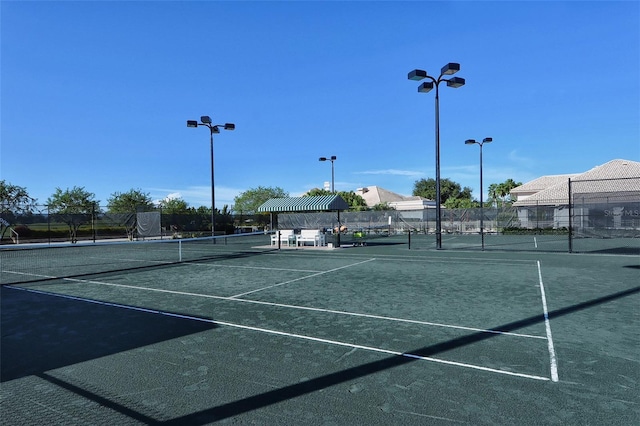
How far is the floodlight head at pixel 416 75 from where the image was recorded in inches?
669

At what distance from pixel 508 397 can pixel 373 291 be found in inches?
207

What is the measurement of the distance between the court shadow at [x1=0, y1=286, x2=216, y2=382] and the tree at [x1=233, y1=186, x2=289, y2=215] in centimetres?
5743

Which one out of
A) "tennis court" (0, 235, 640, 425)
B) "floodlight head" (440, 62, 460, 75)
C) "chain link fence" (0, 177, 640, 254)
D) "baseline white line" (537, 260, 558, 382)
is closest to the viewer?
"tennis court" (0, 235, 640, 425)

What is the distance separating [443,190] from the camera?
90562mm

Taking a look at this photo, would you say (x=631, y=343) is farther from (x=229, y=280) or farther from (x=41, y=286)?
(x=41, y=286)

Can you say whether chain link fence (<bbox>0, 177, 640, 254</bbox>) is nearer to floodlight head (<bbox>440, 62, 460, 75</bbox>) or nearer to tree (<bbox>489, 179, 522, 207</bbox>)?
floodlight head (<bbox>440, 62, 460, 75</bbox>)

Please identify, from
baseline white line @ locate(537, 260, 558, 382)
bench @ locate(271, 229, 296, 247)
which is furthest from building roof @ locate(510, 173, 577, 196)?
baseline white line @ locate(537, 260, 558, 382)

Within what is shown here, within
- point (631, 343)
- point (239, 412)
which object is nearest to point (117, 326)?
point (239, 412)

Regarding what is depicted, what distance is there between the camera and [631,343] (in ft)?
16.3

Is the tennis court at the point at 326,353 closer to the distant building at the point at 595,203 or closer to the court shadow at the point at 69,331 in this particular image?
the court shadow at the point at 69,331

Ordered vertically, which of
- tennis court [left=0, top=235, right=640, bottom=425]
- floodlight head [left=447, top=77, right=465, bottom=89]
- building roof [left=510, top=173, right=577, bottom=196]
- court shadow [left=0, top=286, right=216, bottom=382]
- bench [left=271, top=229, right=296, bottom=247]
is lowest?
court shadow [left=0, top=286, right=216, bottom=382]

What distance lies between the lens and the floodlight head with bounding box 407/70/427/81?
17.0 m

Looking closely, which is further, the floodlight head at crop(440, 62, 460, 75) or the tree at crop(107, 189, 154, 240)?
the tree at crop(107, 189, 154, 240)

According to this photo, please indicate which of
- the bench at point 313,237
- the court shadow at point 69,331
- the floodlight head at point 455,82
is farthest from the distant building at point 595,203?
the court shadow at point 69,331
